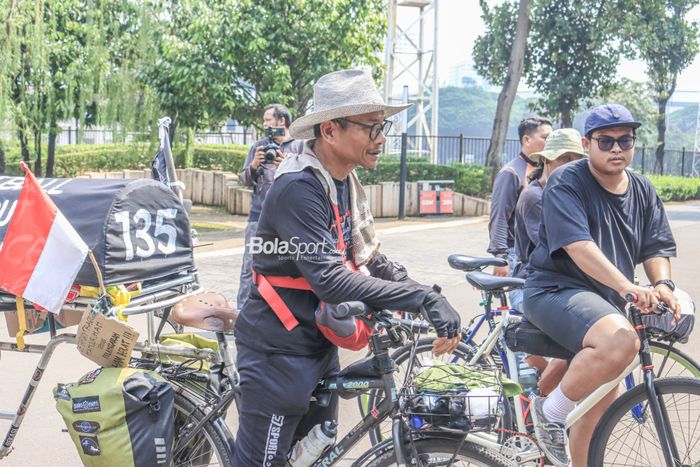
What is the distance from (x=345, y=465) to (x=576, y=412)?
54.4 inches

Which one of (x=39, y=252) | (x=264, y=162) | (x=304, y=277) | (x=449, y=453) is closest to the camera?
(x=449, y=453)

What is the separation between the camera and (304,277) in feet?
9.66

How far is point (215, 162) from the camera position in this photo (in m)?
22.9

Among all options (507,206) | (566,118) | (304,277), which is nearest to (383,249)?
(507,206)

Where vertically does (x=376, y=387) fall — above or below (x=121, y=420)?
above

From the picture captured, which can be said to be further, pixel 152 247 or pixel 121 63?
pixel 121 63

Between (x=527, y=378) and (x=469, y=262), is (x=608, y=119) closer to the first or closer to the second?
(x=469, y=262)

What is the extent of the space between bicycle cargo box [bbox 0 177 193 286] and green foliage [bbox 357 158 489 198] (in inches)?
616

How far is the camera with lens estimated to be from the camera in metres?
6.99

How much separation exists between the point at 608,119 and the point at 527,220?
1.16m

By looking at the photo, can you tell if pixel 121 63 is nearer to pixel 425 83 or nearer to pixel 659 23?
pixel 425 83

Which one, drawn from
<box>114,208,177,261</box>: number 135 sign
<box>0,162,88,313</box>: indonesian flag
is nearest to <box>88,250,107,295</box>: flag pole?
<box>0,162,88,313</box>: indonesian flag

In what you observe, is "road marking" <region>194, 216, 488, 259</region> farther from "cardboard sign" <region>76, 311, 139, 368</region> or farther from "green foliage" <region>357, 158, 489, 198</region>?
"cardboard sign" <region>76, 311, 139, 368</region>

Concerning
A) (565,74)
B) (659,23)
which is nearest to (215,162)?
(565,74)
